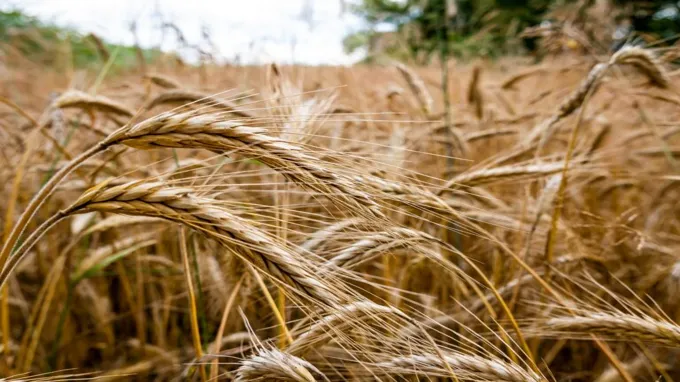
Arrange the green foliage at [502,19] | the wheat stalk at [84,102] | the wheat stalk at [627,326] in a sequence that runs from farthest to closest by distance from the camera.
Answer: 1. the green foliage at [502,19]
2. the wheat stalk at [84,102]
3. the wheat stalk at [627,326]

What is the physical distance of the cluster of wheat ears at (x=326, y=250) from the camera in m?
0.60

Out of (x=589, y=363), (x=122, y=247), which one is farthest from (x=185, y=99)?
(x=589, y=363)

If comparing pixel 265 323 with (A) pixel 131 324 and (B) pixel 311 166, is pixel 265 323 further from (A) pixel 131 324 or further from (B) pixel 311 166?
(A) pixel 131 324

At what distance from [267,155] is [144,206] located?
0.48 ft

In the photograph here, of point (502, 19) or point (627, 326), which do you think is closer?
point (627, 326)

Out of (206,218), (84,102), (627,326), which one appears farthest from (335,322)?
(84,102)

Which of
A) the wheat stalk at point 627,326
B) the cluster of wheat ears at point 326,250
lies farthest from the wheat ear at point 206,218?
the wheat stalk at point 627,326

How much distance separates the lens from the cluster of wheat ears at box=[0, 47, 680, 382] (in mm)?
602

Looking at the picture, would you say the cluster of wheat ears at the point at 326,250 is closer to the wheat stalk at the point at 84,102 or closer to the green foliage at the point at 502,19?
the wheat stalk at the point at 84,102

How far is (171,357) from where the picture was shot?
135 centimetres

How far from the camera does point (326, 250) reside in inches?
34.1

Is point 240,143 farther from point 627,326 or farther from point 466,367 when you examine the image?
point 627,326

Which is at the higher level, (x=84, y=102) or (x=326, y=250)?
(x=84, y=102)

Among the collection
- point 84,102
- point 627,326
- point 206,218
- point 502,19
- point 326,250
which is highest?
point 502,19
